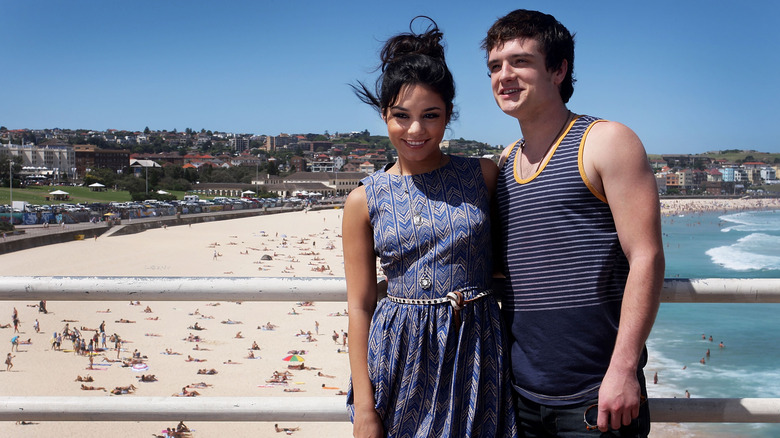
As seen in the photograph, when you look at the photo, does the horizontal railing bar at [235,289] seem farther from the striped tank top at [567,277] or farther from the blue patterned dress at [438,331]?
the striped tank top at [567,277]

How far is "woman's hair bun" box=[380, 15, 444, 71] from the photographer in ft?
5.74

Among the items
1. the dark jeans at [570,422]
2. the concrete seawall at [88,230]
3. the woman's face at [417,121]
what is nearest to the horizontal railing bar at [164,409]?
the dark jeans at [570,422]

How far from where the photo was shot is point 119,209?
48469mm

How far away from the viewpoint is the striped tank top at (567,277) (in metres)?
1.55

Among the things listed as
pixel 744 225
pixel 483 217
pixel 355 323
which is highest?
pixel 483 217

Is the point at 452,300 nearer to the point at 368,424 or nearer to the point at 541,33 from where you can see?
the point at 368,424

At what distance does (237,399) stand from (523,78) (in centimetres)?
123

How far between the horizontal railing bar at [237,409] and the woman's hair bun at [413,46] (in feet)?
3.26

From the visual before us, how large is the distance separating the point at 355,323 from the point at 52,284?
920 millimetres

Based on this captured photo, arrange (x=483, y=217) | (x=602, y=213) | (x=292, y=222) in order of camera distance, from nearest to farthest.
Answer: (x=602, y=213) < (x=483, y=217) < (x=292, y=222)

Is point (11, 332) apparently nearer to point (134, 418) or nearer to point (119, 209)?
point (134, 418)

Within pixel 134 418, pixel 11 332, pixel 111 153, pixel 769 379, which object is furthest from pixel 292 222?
pixel 111 153

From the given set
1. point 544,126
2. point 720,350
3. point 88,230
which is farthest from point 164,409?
point 88,230

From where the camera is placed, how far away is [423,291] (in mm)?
1651
